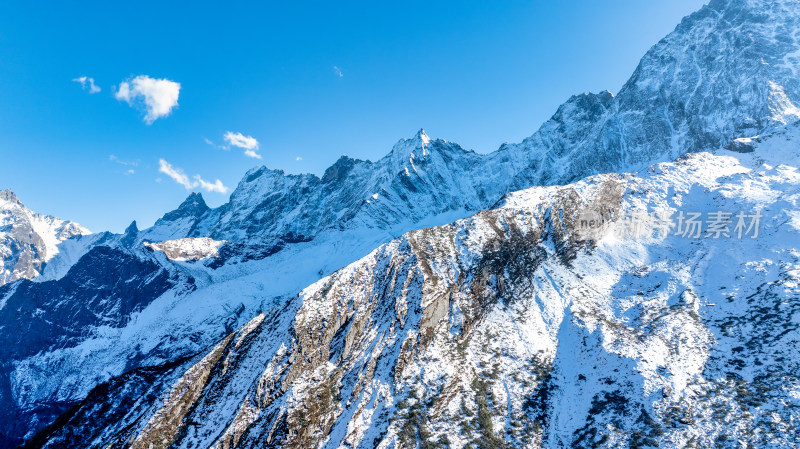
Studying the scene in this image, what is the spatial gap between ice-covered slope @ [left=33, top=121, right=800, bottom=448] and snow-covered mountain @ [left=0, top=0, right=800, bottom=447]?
0.31 m

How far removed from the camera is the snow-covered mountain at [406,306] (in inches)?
Answer: 1628

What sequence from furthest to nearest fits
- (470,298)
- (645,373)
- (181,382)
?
(470,298) → (181,382) → (645,373)

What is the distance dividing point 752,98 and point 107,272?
835 feet

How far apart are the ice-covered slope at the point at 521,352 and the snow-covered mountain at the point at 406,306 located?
31 centimetres

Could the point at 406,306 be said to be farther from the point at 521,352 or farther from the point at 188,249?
the point at 188,249

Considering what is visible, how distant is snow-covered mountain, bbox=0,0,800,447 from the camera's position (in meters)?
41.3

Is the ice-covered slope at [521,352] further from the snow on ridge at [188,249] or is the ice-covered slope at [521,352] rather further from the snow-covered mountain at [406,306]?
the snow on ridge at [188,249]

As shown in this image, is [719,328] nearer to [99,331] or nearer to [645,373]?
[645,373]

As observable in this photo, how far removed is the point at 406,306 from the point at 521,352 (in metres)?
17.1

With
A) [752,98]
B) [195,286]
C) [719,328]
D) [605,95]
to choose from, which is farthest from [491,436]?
[605,95]

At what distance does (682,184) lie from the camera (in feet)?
253

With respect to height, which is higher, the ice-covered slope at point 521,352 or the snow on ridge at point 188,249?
the snow on ridge at point 188,249

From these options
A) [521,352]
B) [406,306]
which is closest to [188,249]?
[406,306]

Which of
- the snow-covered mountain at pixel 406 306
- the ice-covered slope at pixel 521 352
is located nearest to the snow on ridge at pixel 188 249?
the snow-covered mountain at pixel 406 306
